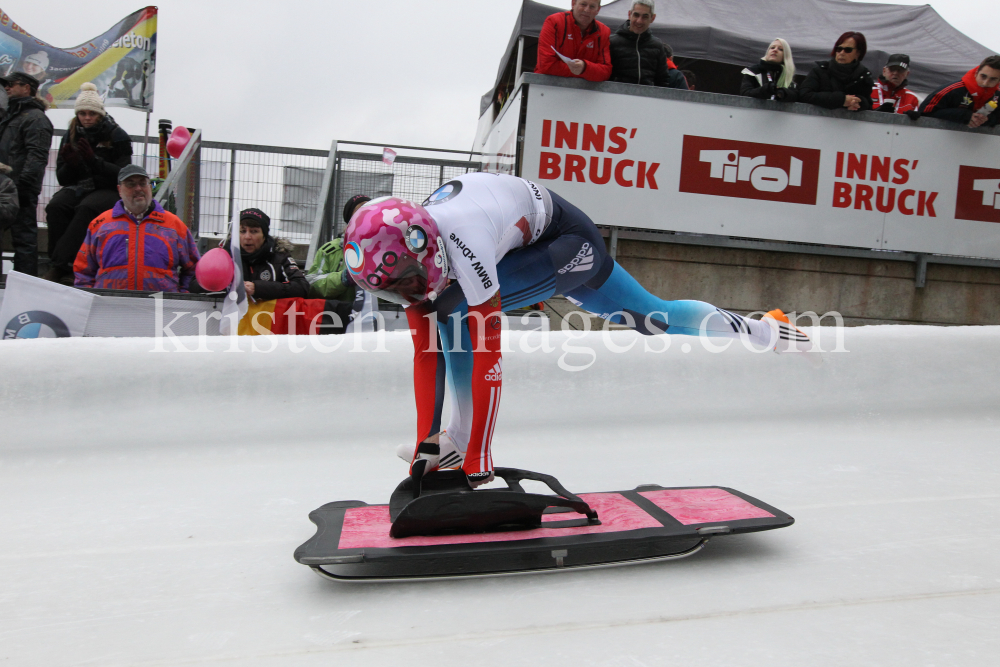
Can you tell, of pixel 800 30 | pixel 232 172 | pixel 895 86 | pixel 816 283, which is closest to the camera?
pixel 816 283

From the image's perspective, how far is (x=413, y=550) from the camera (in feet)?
5.40

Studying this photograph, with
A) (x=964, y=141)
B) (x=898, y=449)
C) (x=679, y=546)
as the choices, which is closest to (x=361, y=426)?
(x=679, y=546)

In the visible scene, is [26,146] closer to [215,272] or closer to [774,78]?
[215,272]

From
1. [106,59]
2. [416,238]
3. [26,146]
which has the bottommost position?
[416,238]

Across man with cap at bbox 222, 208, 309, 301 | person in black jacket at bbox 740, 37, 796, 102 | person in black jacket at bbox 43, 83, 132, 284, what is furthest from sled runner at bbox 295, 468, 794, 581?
person in black jacket at bbox 740, 37, 796, 102

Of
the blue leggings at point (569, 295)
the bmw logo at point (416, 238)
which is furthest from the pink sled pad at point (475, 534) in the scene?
the bmw logo at point (416, 238)

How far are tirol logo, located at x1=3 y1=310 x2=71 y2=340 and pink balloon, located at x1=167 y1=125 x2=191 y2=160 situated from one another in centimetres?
399

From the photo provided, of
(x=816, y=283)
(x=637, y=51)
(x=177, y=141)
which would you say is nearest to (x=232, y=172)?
(x=177, y=141)

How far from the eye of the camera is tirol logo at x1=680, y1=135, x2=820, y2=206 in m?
5.11

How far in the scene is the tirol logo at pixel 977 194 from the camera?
5.41m

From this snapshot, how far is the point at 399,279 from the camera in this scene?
186 cm

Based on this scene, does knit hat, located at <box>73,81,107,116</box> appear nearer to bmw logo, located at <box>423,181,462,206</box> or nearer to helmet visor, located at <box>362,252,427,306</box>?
A: bmw logo, located at <box>423,181,462,206</box>

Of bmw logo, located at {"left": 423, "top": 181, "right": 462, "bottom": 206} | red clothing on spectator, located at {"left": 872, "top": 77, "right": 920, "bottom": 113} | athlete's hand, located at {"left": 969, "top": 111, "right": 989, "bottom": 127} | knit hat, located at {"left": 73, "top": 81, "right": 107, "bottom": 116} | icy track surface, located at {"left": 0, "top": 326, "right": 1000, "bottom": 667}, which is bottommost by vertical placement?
icy track surface, located at {"left": 0, "top": 326, "right": 1000, "bottom": 667}

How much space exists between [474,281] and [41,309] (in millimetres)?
2576
